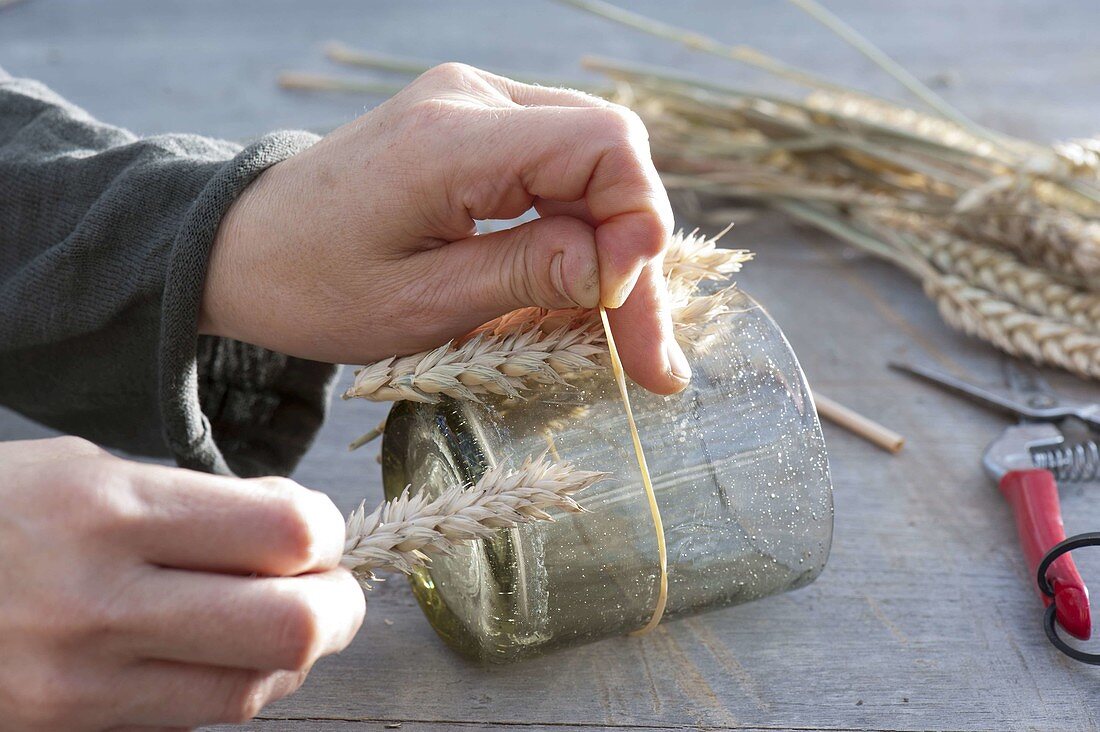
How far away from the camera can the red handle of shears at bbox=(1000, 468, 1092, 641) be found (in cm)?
79

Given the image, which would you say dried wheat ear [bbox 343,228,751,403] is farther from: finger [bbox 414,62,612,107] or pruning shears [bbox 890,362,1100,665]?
pruning shears [bbox 890,362,1100,665]

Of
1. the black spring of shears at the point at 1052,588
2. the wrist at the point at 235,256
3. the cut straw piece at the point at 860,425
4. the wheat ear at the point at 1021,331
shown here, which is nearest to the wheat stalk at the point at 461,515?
the wrist at the point at 235,256

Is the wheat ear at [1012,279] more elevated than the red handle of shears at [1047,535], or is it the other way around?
the wheat ear at [1012,279]

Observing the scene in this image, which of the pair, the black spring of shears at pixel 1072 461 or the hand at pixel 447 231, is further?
the black spring of shears at pixel 1072 461

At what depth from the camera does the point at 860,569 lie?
90 centimetres

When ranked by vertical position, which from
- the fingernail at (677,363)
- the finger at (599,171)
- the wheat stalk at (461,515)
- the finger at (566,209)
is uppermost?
the finger at (599,171)

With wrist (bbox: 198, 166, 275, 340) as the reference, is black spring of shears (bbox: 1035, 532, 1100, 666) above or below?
below

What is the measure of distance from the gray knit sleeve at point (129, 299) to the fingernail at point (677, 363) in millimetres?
376

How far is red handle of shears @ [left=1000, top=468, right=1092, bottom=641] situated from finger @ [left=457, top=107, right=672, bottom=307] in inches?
18.0

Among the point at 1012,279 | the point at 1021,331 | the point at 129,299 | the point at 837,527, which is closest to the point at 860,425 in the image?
the point at 837,527

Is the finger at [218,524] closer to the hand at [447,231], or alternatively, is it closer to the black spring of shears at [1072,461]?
the hand at [447,231]

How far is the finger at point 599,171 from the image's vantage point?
25.3 inches

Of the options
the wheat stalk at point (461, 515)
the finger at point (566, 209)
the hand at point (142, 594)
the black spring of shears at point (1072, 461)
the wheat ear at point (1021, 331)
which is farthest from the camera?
the wheat ear at point (1021, 331)

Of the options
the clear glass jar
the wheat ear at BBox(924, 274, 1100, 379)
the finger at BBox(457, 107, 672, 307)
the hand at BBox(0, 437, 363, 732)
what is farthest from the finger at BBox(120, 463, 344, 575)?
the wheat ear at BBox(924, 274, 1100, 379)
